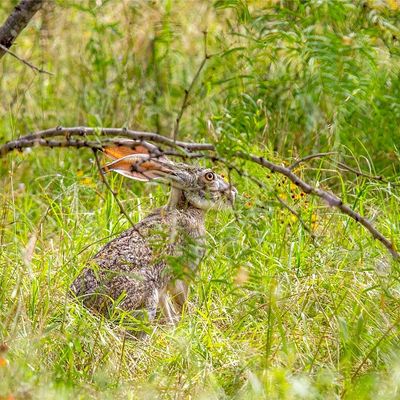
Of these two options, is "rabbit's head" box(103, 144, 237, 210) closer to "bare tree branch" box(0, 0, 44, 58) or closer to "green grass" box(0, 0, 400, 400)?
"green grass" box(0, 0, 400, 400)

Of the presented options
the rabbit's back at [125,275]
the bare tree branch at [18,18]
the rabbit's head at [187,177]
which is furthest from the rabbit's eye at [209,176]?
the bare tree branch at [18,18]

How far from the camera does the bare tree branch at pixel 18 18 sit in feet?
17.3

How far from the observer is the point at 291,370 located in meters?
4.64

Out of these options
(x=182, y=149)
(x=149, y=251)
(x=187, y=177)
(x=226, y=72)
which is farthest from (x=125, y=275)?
(x=226, y=72)

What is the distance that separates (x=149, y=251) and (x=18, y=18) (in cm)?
152

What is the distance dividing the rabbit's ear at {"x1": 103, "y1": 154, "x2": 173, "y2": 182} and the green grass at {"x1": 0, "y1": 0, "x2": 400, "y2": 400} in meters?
0.39

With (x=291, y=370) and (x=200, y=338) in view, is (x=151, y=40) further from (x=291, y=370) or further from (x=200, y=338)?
(x=291, y=370)

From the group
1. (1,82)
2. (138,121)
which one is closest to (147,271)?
(138,121)

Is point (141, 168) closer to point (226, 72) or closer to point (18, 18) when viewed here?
point (18, 18)

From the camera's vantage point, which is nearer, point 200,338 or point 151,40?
point 200,338

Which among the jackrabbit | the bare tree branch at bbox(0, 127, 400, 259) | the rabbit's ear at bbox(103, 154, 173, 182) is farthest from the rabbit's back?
the bare tree branch at bbox(0, 127, 400, 259)

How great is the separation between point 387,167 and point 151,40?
2.25 metres

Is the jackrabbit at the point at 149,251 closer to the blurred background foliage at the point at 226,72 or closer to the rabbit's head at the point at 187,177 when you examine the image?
the rabbit's head at the point at 187,177

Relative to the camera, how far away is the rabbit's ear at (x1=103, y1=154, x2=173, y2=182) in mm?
6062
